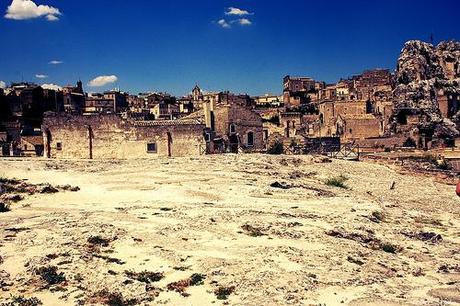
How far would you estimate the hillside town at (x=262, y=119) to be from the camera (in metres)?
38.9

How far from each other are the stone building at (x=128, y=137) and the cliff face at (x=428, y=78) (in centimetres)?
3358

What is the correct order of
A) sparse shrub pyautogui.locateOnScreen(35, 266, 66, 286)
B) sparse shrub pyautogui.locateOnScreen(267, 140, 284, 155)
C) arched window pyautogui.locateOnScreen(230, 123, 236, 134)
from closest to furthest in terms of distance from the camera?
1. sparse shrub pyautogui.locateOnScreen(35, 266, 66, 286)
2. arched window pyautogui.locateOnScreen(230, 123, 236, 134)
3. sparse shrub pyautogui.locateOnScreen(267, 140, 284, 155)

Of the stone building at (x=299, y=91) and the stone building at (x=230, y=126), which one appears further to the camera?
the stone building at (x=299, y=91)

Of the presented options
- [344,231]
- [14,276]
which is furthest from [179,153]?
[14,276]

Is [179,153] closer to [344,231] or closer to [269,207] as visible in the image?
[269,207]

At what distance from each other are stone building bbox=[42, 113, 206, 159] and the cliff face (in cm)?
3358

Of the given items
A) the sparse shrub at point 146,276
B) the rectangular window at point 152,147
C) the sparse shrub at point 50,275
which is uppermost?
the rectangular window at point 152,147

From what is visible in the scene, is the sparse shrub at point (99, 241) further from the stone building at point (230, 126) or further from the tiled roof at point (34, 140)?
the tiled roof at point (34, 140)

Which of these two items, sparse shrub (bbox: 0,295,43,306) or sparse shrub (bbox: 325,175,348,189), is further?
sparse shrub (bbox: 325,175,348,189)

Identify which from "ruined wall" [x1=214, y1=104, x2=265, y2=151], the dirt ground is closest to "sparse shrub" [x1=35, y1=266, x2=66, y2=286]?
the dirt ground

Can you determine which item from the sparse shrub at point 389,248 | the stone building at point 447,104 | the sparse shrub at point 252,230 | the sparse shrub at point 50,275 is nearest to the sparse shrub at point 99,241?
the sparse shrub at point 50,275

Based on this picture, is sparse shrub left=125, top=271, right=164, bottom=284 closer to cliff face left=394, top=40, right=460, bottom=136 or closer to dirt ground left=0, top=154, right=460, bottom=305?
dirt ground left=0, top=154, right=460, bottom=305

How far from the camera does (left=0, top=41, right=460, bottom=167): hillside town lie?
128ft

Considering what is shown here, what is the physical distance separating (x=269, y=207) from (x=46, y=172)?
1650cm
